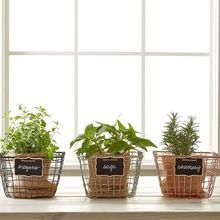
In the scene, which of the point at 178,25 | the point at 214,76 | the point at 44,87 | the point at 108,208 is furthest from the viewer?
the point at 178,25

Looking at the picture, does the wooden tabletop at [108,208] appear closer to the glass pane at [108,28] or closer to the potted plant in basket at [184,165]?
the potted plant in basket at [184,165]

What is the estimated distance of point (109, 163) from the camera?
5.79 feet

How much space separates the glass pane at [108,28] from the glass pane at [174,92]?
0.25m

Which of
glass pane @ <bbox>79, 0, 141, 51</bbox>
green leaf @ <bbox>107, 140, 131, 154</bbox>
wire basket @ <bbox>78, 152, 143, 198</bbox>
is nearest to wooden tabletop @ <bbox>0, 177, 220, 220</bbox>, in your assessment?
wire basket @ <bbox>78, 152, 143, 198</bbox>

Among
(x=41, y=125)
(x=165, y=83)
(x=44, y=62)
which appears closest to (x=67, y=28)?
(x=44, y=62)

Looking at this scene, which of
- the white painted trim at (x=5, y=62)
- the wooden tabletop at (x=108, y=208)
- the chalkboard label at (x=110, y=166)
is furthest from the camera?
the white painted trim at (x=5, y=62)

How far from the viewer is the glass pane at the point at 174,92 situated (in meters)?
4.29

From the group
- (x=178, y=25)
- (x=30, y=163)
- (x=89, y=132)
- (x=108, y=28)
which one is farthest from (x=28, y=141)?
(x=178, y=25)

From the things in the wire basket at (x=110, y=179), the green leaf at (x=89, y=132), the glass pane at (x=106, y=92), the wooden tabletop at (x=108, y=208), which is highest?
the glass pane at (x=106, y=92)

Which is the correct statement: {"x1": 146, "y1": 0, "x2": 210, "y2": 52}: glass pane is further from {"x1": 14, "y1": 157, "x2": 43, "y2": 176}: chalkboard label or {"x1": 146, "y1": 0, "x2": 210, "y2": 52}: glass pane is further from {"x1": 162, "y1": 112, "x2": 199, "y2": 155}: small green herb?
{"x1": 14, "y1": 157, "x2": 43, "y2": 176}: chalkboard label

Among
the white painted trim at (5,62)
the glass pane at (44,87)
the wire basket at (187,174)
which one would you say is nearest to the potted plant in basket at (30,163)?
the wire basket at (187,174)

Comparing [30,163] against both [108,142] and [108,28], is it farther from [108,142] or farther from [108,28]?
[108,28]

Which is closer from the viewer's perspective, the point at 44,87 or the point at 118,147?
the point at 118,147

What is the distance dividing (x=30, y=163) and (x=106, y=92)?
10.2 feet
